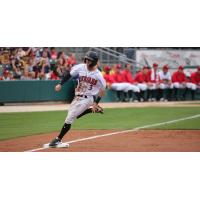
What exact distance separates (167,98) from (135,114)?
2.21ft

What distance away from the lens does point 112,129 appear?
1056 centimetres

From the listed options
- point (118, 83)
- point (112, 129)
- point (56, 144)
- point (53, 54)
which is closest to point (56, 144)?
point (56, 144)

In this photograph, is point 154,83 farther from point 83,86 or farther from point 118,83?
point 83,86

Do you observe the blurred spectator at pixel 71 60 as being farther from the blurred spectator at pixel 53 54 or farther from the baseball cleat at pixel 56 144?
the baseball cleat at pixel 56 144

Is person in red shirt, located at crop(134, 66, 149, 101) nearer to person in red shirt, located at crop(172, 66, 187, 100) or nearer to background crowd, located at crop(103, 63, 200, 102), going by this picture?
background crowd, located at crop(103, 63, 200, 102)

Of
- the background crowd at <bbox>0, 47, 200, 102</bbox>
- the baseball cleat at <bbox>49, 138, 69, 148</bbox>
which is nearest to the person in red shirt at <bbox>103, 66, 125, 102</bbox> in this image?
the background crowd at <bbox>0, 47, 200, 102</bbox>

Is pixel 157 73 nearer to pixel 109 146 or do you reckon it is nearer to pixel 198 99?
pixel 198 99

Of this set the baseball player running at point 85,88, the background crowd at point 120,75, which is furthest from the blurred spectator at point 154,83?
the baseball player running at point 85,88

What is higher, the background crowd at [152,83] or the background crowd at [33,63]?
the background crowd at [33,63]

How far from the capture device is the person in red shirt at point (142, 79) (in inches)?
456

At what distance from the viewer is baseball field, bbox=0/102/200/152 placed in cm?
896

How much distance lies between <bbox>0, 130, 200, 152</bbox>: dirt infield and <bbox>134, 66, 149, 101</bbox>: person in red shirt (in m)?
1.67

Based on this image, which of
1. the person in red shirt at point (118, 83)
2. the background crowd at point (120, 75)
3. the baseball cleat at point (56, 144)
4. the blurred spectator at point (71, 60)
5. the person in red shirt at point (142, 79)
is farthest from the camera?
the person in red shirt at point (118, 83)

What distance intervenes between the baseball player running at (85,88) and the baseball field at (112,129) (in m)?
0.34
